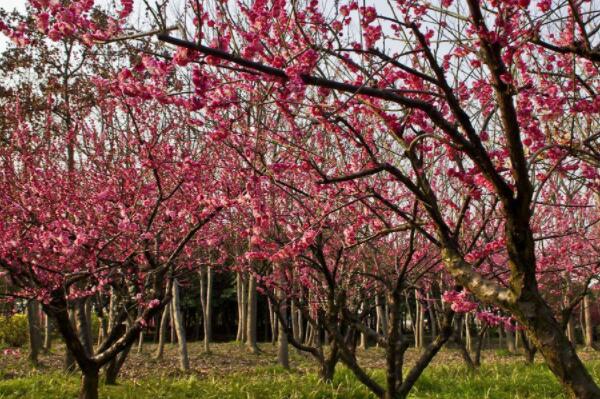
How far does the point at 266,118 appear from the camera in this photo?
302 inches

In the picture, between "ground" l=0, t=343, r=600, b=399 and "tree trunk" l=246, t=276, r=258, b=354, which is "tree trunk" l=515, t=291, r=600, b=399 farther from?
"tree trunk" l=246, t=276, r=258, b=354

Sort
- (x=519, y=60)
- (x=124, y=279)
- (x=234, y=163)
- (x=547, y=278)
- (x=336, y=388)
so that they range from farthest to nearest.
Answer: (x=547, y=278) → (x=336, y=388) → (x=234, y=163) → (x=124, y=279) → (x=519, y=60)

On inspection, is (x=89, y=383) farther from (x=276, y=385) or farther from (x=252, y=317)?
(x=252, y=317)

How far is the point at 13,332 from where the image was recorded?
17.4 m

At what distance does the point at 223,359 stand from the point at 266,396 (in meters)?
7.29

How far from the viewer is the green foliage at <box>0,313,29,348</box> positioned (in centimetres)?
1712

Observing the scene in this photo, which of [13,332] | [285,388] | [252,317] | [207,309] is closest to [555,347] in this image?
[285,388]

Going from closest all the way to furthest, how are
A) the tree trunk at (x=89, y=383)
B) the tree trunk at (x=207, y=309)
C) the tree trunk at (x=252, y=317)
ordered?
the tree trunk at (x=89, y=383) → the tree trunk at (x=252, y=317) → the tree trunk at (x=207, y=309)

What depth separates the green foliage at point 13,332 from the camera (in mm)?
17125

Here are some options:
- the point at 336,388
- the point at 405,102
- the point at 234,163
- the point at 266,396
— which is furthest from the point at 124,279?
the point at 405,102

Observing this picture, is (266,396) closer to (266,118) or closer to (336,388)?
(336,388)

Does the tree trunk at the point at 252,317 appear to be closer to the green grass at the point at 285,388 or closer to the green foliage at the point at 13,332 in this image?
the green grass at the point at 285,388

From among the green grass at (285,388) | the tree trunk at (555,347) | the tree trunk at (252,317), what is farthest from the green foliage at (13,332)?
the tree trunk at (555,347)

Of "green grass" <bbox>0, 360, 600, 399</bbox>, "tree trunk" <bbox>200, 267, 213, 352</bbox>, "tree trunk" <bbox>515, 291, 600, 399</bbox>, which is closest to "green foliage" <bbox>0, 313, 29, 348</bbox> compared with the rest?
"tree trunk" <bbox>200, 267, 213, 352</bbox>
